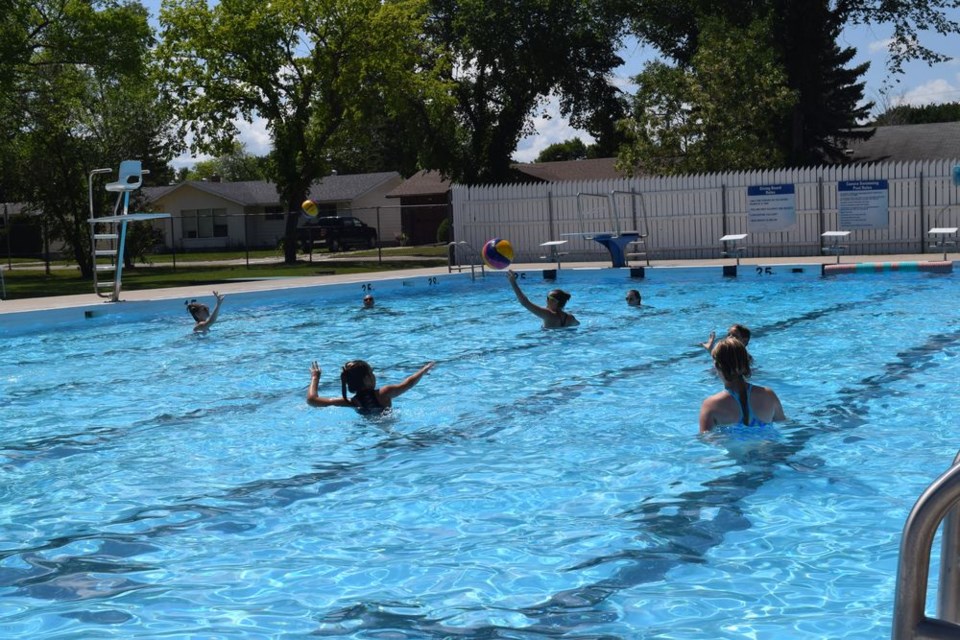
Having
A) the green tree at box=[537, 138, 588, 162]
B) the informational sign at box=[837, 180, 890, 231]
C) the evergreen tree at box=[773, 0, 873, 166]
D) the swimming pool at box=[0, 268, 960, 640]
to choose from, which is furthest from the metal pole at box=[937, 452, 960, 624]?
the green tree at box=[537, 138, 588, 162]

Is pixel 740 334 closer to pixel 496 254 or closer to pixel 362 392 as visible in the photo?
pixel 362 392

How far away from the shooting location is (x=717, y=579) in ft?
16.6

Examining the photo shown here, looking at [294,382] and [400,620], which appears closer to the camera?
[400,620]

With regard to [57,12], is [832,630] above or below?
below

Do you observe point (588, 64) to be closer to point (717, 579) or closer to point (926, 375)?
point (926, 375)

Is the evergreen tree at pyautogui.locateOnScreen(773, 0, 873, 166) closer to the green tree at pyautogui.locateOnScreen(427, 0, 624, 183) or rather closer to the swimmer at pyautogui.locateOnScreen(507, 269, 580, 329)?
the green tree at pyautogui.locateOnScreen(427, 0, 624, 183)

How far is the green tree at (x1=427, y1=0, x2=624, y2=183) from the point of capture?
44469 mm

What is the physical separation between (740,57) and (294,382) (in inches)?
1100

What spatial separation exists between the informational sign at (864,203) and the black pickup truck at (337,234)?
27543 mm

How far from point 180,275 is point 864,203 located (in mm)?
19418

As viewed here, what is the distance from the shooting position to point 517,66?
45.8m

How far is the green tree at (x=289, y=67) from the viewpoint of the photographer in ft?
109

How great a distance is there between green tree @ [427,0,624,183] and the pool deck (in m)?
18.6

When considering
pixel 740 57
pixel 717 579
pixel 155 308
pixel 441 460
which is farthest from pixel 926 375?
pixel 740 57
